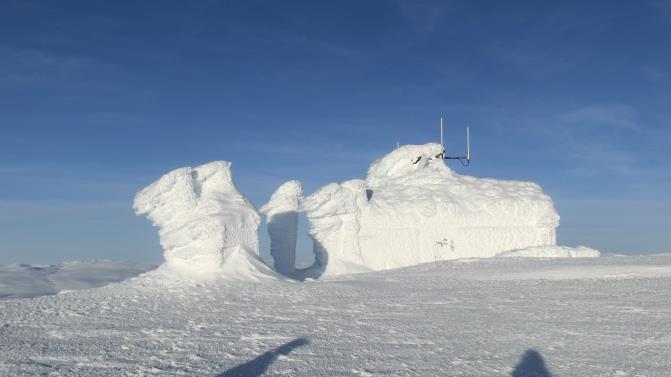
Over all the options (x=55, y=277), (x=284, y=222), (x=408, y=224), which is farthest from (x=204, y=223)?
(x=55, y=277)

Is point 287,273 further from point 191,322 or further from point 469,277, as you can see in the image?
point 191,322

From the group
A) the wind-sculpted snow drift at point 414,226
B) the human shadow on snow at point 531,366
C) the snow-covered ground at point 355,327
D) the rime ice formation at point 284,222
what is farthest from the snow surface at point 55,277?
the human shadow on snow at point 531,366

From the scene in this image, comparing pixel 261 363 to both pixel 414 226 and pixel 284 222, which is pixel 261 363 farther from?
pixel 284 222

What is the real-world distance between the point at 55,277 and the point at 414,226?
53093 mm

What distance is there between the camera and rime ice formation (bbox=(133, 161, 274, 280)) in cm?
2428

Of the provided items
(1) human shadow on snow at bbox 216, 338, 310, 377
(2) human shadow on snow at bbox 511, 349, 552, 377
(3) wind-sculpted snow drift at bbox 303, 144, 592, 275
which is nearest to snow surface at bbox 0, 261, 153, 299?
(3) wind-sculpted snow drift at bbox 303, 144, 592, 275

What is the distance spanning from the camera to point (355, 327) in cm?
1450

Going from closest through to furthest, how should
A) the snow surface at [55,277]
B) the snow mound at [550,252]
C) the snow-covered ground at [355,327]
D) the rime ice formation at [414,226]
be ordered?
the snow-covered ground at [355,327] → the snow mound at [550,252] → the rime ice formation at [414,226] → the snow surface at [55,277]

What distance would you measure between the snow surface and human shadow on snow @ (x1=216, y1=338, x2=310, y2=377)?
44633mm

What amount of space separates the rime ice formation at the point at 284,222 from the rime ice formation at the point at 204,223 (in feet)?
20.8

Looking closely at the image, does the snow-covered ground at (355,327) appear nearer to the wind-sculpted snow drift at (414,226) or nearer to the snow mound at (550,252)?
the snow mound at (550,252)

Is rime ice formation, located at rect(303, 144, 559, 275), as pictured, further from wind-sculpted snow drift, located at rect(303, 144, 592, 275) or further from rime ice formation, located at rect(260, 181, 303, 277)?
rime ice formation, located at rect(260, 181, 303, 277)

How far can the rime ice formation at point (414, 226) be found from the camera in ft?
110

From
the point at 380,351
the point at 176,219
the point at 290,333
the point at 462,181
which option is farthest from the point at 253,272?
the point at 462,181
